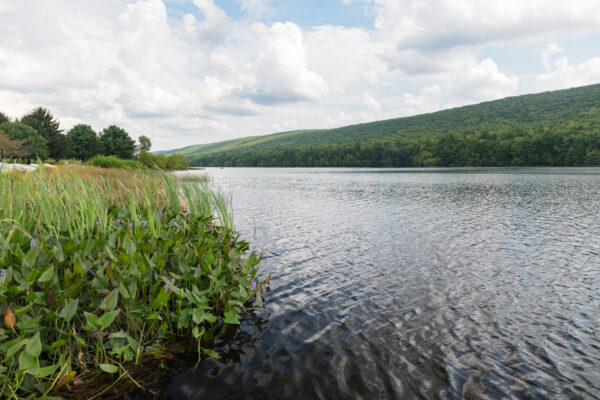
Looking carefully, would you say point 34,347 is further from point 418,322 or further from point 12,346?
point 418,322

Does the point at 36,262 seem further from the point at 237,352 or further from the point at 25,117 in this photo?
the point at 25,117

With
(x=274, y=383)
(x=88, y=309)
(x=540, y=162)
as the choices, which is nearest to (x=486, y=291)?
(x=274, y=383)

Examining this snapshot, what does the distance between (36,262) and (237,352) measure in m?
3.21

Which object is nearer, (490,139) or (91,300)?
(91,300)

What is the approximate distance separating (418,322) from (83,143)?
10987 centimetres

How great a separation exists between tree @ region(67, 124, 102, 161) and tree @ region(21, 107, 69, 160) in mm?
3806

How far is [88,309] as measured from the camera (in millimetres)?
4508

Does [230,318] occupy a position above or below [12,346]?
below

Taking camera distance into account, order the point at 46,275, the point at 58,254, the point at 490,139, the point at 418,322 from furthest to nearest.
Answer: the point at 490,139
the point at 418,322
the point at 58,254
the point at 46,275

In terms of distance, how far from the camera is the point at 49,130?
89.2m

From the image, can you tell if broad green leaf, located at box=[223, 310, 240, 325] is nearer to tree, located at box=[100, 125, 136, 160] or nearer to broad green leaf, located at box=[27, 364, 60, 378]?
broad green leaf, located at box=[27, 364, 60, 378]

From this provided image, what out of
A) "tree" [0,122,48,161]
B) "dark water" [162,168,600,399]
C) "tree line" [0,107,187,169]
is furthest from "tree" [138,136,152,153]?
"dark water" [162,168,600,399]

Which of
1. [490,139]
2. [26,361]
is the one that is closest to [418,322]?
[26,361]

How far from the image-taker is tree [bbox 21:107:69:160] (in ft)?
271
